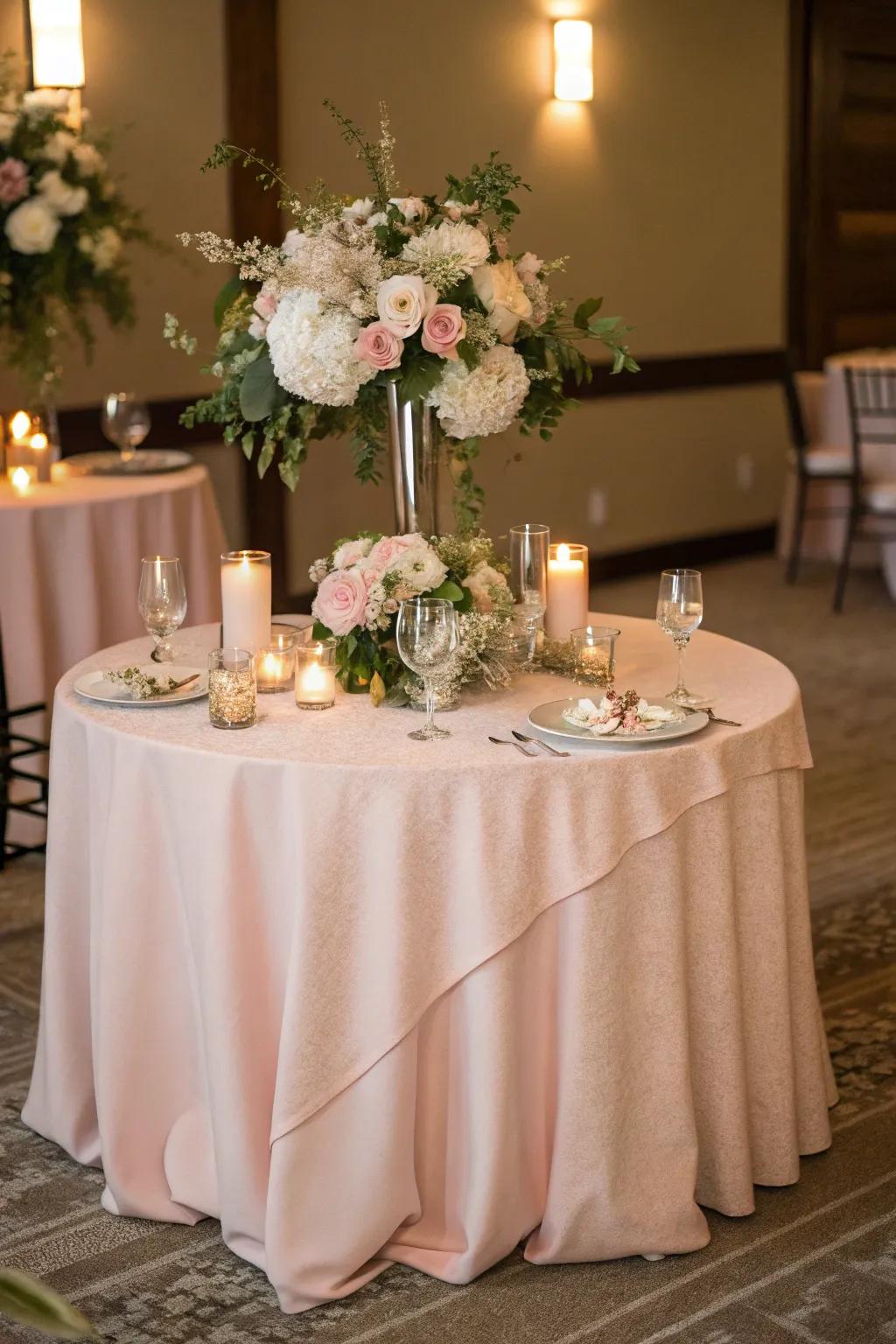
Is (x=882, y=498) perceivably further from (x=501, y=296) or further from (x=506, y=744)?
(x=506, y=744)

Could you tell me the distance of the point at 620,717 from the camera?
239 cm

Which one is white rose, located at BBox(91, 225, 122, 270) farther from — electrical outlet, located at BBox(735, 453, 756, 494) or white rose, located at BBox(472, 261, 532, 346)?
electrical outlet, located at BBox(735, 453, 756, 494)

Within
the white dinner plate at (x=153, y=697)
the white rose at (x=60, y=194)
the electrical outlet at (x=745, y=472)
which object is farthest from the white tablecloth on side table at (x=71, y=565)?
the electrical outlet at (x=745, y=472)

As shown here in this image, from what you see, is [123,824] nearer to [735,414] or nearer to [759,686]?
[759,686]

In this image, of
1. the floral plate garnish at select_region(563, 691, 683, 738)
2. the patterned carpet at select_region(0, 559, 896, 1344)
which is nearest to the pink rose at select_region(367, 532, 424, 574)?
the floral plate garnish at select_region(563, 691, 683, 738)

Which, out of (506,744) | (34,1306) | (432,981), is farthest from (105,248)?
(34,1306)

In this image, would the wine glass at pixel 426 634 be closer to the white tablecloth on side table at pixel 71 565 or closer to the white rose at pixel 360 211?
the white rose at pixel 360 211

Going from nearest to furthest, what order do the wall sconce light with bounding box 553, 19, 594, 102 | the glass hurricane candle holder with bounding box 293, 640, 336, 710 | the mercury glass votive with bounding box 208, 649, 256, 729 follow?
the mercury glass votive with bounding box 208, 649, 256, 729 → the glass hurricane candle holder with bounding box 293, 640, 336, 710 → the wall sconce light with bounding box 553, 19, 594, 102

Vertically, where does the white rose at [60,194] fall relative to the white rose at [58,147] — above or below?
below

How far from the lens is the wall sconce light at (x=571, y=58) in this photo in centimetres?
732

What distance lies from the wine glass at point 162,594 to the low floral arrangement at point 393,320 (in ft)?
0.81

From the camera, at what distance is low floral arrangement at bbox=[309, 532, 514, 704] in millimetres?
2523

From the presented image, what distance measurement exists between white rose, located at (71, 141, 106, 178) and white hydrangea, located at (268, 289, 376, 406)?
7.72 ft

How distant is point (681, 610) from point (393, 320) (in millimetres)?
646
